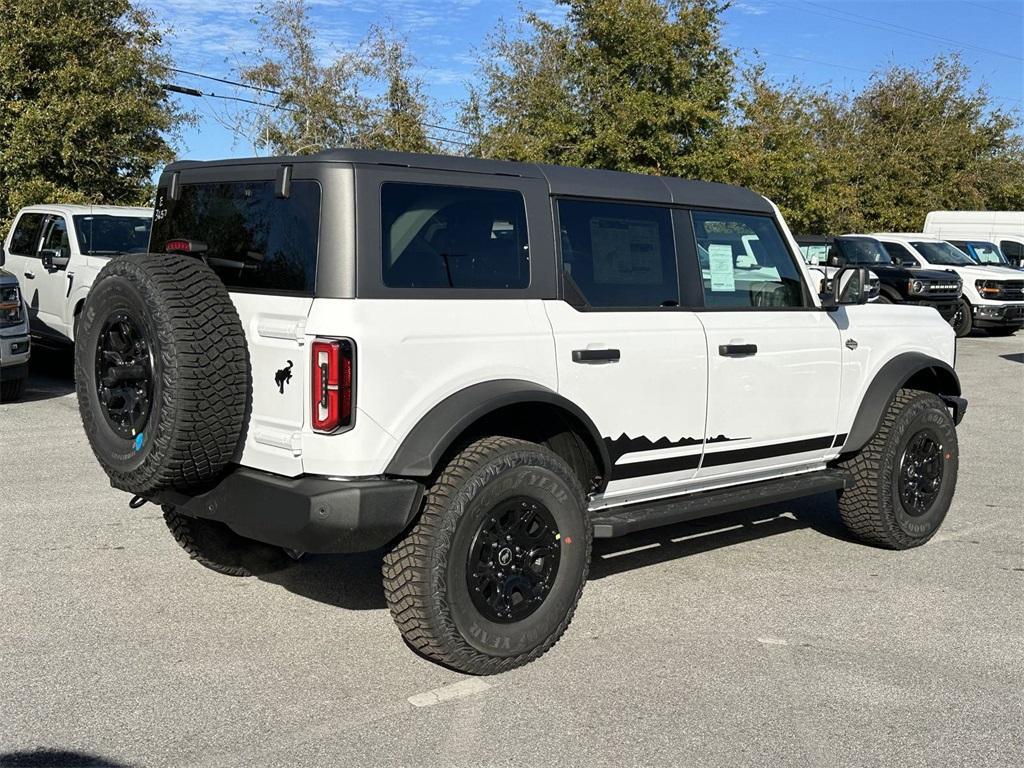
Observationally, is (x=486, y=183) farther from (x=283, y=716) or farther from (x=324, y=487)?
(x=283, y=716)

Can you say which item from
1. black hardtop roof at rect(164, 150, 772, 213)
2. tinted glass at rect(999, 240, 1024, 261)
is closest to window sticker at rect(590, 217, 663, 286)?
black hardtop roof at rect(164, 150, 772, 213)

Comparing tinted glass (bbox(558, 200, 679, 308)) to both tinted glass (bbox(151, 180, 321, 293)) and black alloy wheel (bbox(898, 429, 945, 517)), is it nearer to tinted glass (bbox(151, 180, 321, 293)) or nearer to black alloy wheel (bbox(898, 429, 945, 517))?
tinted glass (bbox(151, 180, 321, 293))

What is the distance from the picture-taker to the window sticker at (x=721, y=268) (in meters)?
5.47

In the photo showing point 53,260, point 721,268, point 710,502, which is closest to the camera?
point 710,502

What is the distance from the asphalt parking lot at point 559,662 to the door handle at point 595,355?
1.17 m

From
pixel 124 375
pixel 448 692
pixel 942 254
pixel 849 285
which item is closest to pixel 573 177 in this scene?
pixel 849 285

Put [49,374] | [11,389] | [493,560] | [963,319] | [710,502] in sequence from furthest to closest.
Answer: [963,319] < [49,374] < [11,389] < [710,502] < [493,560]

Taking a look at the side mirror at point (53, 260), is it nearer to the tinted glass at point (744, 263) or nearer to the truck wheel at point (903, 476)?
the tinted glass at point (744, 263)

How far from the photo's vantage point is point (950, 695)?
13.9 feet

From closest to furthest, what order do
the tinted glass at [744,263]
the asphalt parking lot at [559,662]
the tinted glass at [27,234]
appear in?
the asphalt parking lot at [559,662] < the tinted glass at [744,263] < the tinted glass at [27,234]

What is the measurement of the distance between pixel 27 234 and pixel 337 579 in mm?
8993

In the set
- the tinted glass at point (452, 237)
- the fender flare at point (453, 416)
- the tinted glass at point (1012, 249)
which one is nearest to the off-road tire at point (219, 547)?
the fender flare at point (453, 416)

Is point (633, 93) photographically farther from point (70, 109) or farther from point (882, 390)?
point (882, 390)

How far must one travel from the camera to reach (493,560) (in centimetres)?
438
